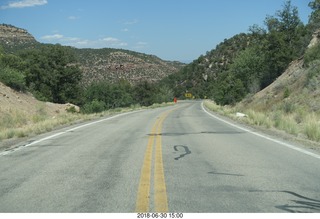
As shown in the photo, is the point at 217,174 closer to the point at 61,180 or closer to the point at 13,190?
the point at 61,180

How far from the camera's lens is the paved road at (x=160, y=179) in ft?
20.5

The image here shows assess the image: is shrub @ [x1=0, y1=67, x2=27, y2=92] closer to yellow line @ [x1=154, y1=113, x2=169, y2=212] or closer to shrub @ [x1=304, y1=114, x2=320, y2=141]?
shrub @ [x1=304, y1=114, x2=320, y2=141]

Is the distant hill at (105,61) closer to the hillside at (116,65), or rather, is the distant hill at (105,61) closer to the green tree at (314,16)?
the hillside at (116,65)

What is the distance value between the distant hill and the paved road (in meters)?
81.1

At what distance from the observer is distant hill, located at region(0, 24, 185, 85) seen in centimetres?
9844

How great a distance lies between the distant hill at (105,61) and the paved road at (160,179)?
81150mm

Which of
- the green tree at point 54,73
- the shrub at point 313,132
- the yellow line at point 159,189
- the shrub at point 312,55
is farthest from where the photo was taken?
the green tree at point 54,73

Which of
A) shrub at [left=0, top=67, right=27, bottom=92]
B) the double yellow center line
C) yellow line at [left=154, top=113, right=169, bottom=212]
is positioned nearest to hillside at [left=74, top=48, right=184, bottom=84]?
shrub at [left=0, top=67, right=27, bottom=92]

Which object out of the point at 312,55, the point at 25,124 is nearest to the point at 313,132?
the point at 25,124

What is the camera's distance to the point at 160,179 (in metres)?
8.02

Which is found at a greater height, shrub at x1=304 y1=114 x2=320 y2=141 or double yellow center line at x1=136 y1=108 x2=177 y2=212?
shrub at x1=304 y1=114 x2=320 y2=141

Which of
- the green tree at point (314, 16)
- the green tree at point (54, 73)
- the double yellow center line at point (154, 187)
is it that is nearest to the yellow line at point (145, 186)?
the double yellow center line at point (154, 187)

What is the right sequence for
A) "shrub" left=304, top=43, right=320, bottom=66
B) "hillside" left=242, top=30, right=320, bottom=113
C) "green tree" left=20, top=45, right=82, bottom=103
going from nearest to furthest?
"hillside" left=242, top=30, right=320, bottom=113 < "shrub" left=304, top=43, right=320, bottom=66 < "green tree" left=20, top=45, right=82, bottom=103

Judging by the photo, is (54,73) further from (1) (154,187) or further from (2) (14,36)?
(1) (154,187)
